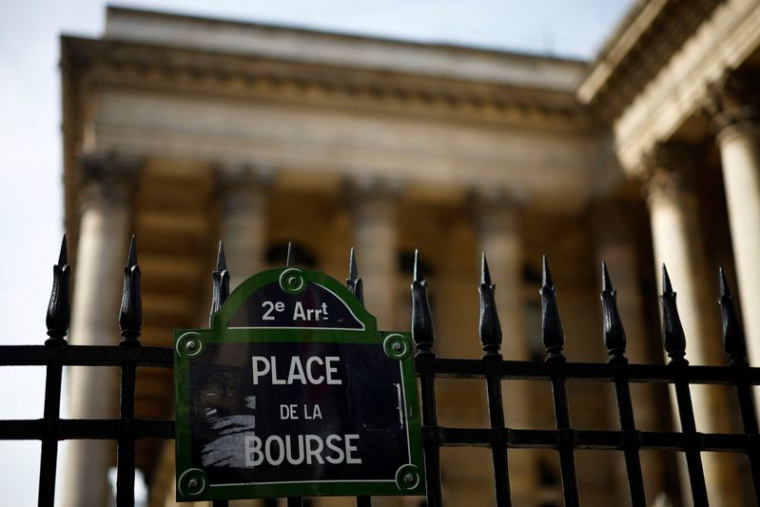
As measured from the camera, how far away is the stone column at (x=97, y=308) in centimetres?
2208

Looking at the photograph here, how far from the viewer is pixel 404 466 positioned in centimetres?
430

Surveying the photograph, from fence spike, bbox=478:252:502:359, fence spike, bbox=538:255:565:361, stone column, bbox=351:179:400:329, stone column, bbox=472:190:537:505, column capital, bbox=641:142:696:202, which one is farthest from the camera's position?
stone column, bbox=351:179:400:329

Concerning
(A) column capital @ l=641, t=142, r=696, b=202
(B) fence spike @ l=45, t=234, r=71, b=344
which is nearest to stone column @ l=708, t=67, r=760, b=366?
(A) column capital @ l=641, t=142, r=696, b=202

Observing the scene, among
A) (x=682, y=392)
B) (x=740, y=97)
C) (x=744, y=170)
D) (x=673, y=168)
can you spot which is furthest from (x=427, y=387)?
(x=673, y=168)

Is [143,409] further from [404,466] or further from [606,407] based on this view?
[404,466]

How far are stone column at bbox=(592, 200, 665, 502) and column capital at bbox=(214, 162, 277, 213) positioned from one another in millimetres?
8839

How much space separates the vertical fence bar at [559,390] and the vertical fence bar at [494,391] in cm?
23

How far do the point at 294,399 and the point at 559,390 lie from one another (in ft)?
3.92

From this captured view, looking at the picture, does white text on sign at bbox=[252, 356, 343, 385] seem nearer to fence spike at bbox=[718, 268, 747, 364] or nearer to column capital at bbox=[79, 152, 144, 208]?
fence spike at bbox=[718, 268, 747, 364]

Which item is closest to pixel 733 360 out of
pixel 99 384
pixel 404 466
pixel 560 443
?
pixel 560 443

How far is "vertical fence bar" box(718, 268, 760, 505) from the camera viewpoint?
4.81m

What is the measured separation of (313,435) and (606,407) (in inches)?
1045

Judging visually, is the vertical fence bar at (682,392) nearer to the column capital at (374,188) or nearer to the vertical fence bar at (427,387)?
the vertical fence bar at (427,387)

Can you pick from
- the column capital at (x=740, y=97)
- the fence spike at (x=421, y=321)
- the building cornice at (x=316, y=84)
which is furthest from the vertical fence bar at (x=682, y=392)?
the building cornice at (x=316, y=84)
